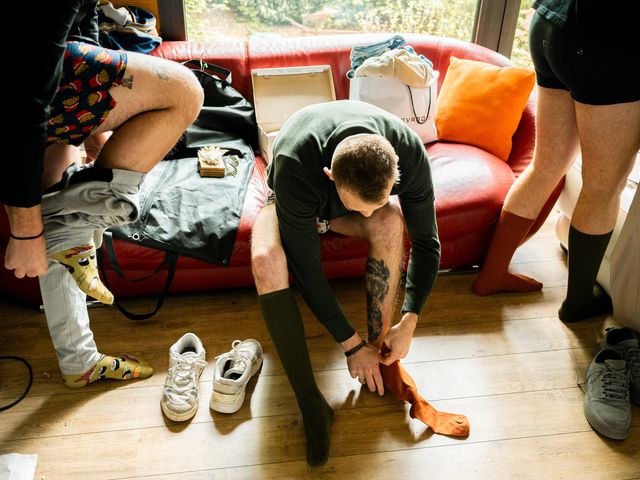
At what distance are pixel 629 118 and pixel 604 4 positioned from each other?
33 centimetres

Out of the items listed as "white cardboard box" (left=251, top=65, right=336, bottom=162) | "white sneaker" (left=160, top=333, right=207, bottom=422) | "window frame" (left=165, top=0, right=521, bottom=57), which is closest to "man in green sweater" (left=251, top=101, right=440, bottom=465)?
"white sneaker" (left=160, top=333, right=207, bottom=422)

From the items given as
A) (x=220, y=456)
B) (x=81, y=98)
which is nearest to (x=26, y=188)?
(x=81, y=98)

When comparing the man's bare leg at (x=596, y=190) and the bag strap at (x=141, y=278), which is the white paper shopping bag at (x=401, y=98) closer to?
the man's bare leg at (x=596, y=190)

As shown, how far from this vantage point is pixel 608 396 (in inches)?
64.9

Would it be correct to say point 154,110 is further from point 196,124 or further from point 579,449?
point 579,449

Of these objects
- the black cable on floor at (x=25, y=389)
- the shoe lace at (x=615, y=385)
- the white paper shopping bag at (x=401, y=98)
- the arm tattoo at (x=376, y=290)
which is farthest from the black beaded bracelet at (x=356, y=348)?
the white paper shopping bag at (x=401, y=98)

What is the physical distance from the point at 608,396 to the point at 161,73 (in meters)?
1.57

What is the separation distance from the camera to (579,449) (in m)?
1.57

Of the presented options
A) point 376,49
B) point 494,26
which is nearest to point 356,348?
point 376,49

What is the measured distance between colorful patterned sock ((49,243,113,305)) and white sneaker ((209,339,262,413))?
421 mm

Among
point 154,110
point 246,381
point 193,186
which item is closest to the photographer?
point 154,110

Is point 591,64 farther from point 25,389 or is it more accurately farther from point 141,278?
point 25,389

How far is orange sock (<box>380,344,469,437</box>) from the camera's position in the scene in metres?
1.60

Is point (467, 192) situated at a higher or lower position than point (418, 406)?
higher
